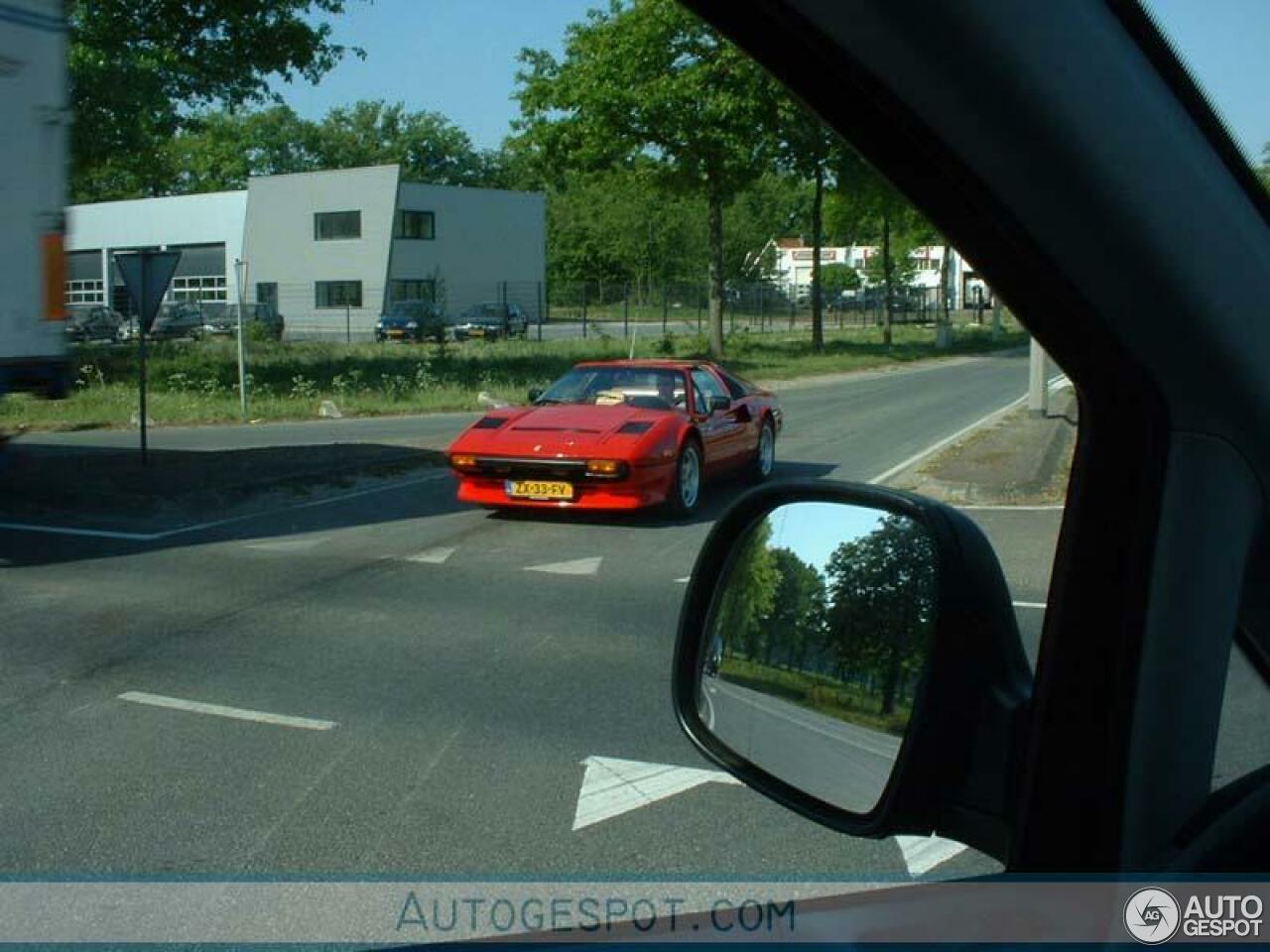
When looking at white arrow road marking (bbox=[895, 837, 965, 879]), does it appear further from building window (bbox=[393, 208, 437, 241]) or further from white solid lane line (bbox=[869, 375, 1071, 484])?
building window (bbox=[393, 208, 437, 241])

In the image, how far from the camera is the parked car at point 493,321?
50.1 metres

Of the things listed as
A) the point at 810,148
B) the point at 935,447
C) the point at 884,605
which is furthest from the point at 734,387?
the point at 884,605

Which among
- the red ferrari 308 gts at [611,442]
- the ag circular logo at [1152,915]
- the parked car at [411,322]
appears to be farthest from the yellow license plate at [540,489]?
the parked car at [411,322]

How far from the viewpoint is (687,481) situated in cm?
1198

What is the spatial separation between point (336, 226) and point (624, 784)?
5006 centimetres

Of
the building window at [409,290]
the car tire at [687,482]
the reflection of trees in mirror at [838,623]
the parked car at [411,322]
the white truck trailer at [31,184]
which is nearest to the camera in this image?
the reflection of trees in mirror at [838,623]

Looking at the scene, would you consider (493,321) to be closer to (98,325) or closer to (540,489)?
(98,325)

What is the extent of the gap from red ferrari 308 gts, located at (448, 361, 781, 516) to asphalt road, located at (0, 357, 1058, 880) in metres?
0.35

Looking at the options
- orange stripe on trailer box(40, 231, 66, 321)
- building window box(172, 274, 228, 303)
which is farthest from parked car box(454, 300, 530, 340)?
orange stripe on trailer box(40, 231, 66, 321)

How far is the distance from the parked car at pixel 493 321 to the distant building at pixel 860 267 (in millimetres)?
45874

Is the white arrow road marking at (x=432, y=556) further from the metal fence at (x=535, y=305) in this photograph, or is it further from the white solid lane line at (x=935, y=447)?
the metal fence at (x=535, y=305)

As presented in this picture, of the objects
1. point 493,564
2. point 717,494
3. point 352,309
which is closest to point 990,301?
point 493,564

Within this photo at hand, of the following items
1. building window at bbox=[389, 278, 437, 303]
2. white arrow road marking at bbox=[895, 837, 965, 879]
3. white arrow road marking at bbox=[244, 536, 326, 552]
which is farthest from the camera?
building window at bbox=[389, 278, 437, 303]

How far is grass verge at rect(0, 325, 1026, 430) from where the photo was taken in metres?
23.3
